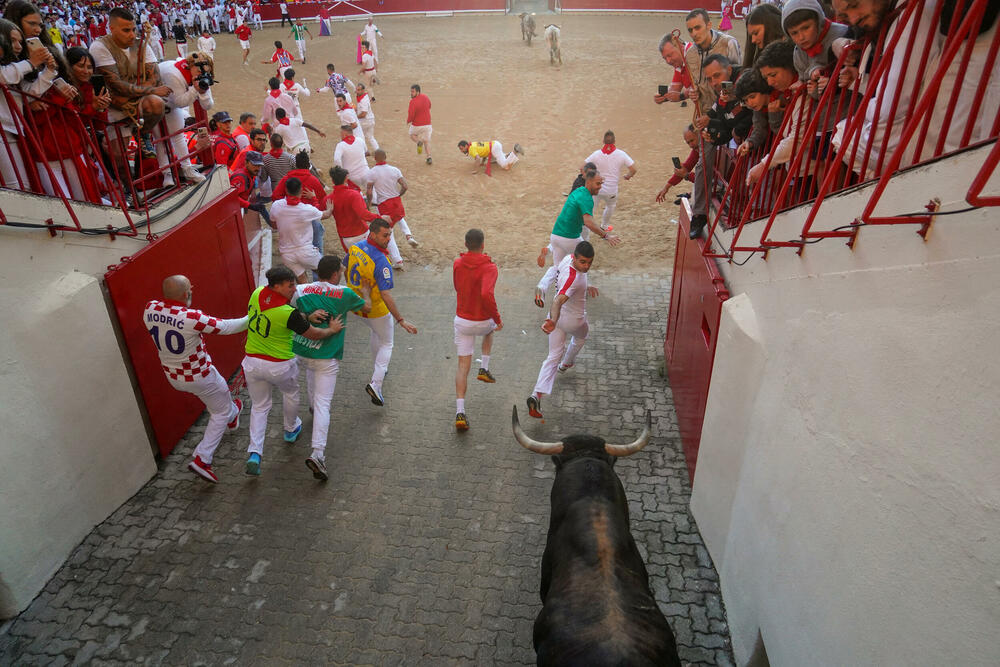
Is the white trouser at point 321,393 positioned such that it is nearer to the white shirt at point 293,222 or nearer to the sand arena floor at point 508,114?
the white shirt at point 293,222

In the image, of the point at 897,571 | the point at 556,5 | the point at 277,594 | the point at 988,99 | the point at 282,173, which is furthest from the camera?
the point at 556,5

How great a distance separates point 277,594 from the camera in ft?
16.8

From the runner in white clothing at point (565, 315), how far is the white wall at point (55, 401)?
4.08 metres

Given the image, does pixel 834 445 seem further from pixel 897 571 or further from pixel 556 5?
pixel 556 5

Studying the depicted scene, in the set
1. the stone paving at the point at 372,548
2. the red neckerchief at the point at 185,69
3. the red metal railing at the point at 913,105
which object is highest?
the red metal railing at the point at 913,105

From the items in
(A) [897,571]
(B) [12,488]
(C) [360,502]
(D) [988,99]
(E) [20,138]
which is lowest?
(C) [360,502]

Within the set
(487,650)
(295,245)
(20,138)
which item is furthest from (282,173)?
(487,650)

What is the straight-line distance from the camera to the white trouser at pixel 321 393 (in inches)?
247

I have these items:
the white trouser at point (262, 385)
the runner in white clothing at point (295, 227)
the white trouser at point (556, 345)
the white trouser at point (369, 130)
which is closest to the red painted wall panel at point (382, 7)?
the white trouser at point (369, 130)

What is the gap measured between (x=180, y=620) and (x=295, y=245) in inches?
207

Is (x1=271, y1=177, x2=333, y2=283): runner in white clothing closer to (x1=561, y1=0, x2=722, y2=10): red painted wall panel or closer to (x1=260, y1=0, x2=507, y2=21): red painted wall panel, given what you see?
(x1=561, y1=0, x2=722, y2=10): red painted wall panel

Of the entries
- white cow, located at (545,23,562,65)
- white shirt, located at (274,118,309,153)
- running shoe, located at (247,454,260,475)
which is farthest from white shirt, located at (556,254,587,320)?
white cow, located at (545,23,562,65)

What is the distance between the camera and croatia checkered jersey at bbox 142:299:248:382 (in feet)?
18.8

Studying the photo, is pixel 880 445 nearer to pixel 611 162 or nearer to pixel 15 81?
pixel 15 81
